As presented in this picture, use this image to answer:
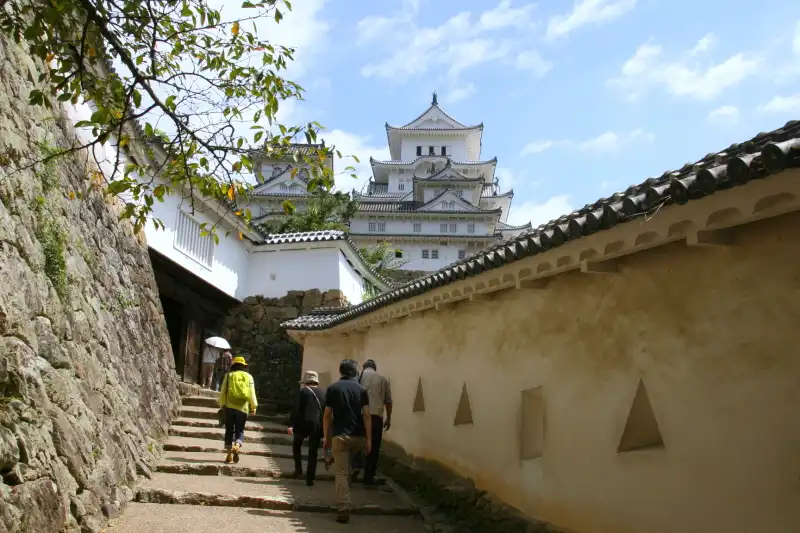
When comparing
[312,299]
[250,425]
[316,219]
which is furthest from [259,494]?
[316,219]

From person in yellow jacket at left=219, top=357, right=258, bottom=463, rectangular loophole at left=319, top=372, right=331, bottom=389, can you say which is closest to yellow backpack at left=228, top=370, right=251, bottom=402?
person in yellow jacket at left=219, top=357, right=258, bottom=463

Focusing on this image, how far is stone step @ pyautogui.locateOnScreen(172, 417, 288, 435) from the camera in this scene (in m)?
12.2

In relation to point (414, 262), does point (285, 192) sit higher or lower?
higher

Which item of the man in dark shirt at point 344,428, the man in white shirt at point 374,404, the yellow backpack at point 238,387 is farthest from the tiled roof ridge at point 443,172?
the man in dark shirt at point 344,428

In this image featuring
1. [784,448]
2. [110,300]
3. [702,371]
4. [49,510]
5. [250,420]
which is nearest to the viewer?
[784,448]

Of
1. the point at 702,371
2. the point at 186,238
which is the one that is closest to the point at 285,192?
the point at 186,238

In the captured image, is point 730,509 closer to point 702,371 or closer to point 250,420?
point 702,371

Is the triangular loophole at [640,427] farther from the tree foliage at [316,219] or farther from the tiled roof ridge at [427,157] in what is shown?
the tiled roof ridge at [427,157]

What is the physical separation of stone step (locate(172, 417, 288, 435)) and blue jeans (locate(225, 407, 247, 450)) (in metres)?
1.76

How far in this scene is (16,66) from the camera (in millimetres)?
7668

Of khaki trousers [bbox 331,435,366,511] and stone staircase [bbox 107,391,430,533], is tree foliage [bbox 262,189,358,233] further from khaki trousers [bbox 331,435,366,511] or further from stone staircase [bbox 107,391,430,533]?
khaki trousers [bbox 331,435,366,511]

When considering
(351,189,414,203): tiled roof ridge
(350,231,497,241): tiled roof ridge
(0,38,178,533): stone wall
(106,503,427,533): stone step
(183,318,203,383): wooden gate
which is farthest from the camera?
(351,189,414,203): tiled roof ridge

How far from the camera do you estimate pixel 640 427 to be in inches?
206

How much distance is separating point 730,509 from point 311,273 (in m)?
16.1
